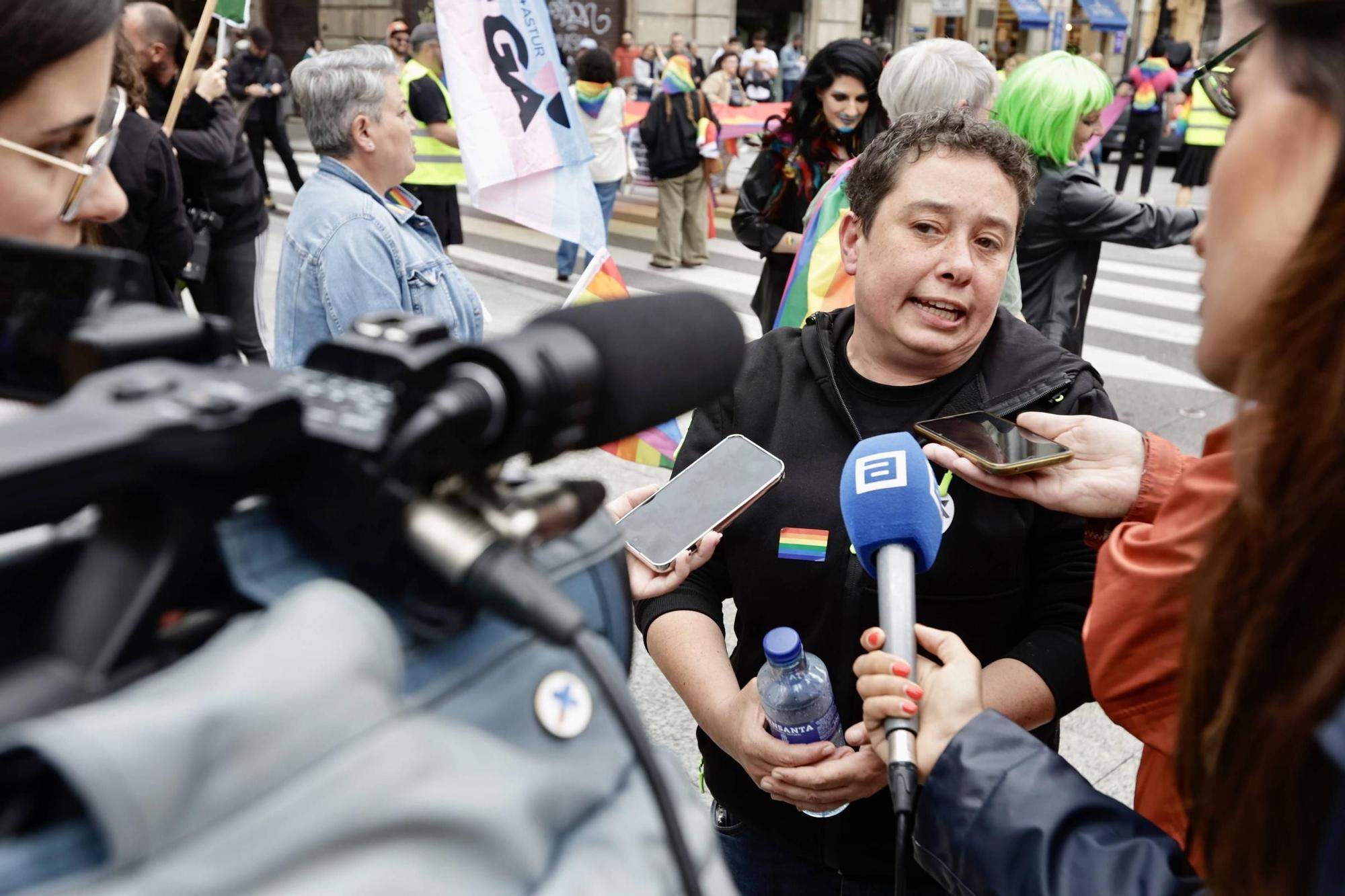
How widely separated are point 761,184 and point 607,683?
4.35 metres

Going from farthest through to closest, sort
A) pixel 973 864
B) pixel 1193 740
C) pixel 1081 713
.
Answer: pixel 1081 713 → pixel 973 864 → pixel 1193 740

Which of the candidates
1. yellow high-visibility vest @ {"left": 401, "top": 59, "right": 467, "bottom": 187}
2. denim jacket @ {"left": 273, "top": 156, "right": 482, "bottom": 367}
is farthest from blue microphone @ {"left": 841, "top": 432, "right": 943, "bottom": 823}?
yellow high-visibility vest @ {"left": 401, "top": 59, "right": 467, "bottom": 187}

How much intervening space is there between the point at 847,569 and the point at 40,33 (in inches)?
50.2

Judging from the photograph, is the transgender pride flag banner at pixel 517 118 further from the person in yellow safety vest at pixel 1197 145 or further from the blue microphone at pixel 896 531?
the person in yellow safety vest at pixel 1197 145

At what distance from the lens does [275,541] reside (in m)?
0.65

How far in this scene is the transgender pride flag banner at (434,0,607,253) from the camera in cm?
398

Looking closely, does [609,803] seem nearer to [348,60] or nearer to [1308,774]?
[1308,774]

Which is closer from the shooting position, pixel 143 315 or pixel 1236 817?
pixel 143 315

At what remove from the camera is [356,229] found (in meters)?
3.33

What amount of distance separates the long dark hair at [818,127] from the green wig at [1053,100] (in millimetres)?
680

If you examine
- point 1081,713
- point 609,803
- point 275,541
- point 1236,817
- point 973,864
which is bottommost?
point 1081,713

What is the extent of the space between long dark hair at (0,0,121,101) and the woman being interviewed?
346 centimetres

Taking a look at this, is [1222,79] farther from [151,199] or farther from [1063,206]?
[151,199]

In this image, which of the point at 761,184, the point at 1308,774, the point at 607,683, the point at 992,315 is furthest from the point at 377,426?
the point at 761,184
